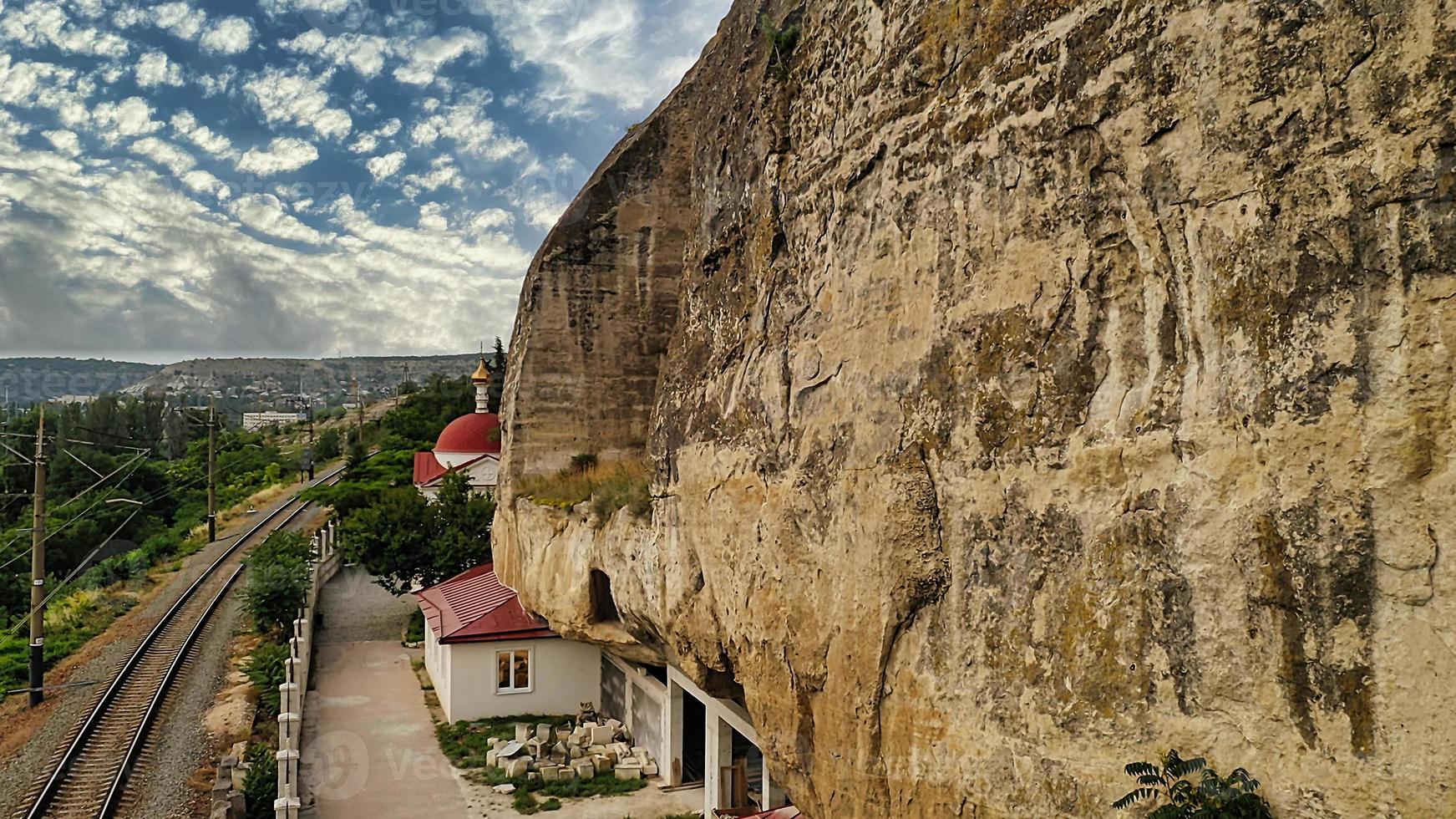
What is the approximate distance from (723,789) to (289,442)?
88633 mm

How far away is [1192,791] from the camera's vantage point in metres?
5.02

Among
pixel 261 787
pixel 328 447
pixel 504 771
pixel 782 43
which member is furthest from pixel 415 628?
pixel 328 447

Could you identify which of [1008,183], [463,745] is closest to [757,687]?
[1008,183]

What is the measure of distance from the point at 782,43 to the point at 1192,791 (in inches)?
275

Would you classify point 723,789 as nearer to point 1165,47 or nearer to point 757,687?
point 757,687

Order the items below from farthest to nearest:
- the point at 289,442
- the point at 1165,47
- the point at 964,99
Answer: the point at 289,442 → the point at 964,99 → the point at 1165,47

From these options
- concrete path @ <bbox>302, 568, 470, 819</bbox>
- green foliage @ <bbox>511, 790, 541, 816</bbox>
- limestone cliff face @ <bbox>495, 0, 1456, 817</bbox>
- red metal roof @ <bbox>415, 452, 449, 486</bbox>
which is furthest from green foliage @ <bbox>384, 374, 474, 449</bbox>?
limestone cliff face @ <bbox>495, 0, 1456, 817</bbox>

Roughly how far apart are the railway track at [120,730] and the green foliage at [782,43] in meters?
13.5

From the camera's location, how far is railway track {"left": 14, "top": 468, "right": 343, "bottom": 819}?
572 inches

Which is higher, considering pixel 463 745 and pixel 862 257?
pixel 862 257

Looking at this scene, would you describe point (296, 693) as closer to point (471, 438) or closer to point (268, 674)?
point (268, 674)

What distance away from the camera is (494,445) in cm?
3638

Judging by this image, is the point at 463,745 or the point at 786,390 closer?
the point at 786,390

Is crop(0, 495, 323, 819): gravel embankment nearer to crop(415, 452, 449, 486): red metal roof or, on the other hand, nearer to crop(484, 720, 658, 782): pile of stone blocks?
crop(484, 720, 658, 782): pile of stone blocks
